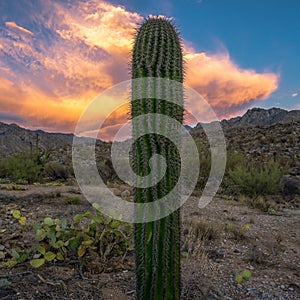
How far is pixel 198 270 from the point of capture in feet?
11.4

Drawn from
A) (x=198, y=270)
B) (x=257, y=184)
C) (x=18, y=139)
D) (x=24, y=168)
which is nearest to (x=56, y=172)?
(x=24, y=168)

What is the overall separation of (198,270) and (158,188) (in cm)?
147

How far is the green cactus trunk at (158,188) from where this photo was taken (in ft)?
7.97

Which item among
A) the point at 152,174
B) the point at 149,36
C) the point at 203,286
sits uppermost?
the point at 149,36

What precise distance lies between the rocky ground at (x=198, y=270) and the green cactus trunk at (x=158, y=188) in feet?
1.99

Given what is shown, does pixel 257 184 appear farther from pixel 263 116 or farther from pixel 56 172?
pixel 263 116

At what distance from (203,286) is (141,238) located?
1109mm

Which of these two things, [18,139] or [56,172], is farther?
[18,139]

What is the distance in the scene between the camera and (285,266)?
3.91m

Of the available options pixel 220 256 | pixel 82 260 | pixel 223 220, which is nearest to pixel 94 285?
pixel 82 260

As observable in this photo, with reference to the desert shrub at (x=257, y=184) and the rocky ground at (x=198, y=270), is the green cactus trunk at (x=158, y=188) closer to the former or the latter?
the rocky ground at (x=198, y=270)

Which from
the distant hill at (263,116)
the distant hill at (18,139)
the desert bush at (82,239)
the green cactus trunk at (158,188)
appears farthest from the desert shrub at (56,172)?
the distant hill at (263,116)

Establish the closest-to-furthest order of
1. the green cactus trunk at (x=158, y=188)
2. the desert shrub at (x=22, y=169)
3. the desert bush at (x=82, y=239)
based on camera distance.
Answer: the green cactus trunk at (x=158, y=188) → the desert bush at (x=82, y=239) → the desert shrub at (x=22, y=169)

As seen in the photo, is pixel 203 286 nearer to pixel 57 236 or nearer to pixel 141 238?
pixel 141 238
